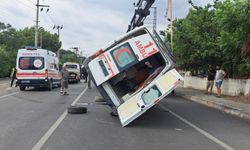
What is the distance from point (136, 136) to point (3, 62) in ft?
131

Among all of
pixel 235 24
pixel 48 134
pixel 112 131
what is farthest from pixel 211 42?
pixel 48 134

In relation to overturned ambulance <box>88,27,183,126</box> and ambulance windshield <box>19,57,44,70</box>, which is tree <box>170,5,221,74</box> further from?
overturned ambulance <box>88,27,183,126</box>

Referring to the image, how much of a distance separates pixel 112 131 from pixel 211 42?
54.1 ft

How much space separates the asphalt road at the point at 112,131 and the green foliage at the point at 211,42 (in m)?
4.73

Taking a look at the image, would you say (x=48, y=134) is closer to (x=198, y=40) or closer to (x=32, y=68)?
(x=32, y=68)

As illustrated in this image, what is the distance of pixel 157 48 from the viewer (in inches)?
455

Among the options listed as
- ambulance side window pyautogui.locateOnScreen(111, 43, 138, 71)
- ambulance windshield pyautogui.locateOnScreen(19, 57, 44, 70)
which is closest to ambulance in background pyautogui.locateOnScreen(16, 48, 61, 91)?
ambulance windshield pyautogui.locateOnScreen(19, 57, 44, 70)

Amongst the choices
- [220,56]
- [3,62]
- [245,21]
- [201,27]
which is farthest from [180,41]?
[3,62]

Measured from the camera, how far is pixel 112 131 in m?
9.96

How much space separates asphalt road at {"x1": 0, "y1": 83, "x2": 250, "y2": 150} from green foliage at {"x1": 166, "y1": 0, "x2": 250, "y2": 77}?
186 inches

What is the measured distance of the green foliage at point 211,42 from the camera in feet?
56.0

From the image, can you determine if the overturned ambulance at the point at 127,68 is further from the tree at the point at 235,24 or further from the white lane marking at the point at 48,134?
the tree at the point at 235,24

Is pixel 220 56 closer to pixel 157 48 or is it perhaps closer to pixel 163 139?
pixel 157 48

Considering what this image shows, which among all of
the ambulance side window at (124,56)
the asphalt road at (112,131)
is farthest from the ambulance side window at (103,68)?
the asphalt road at (112,131)
